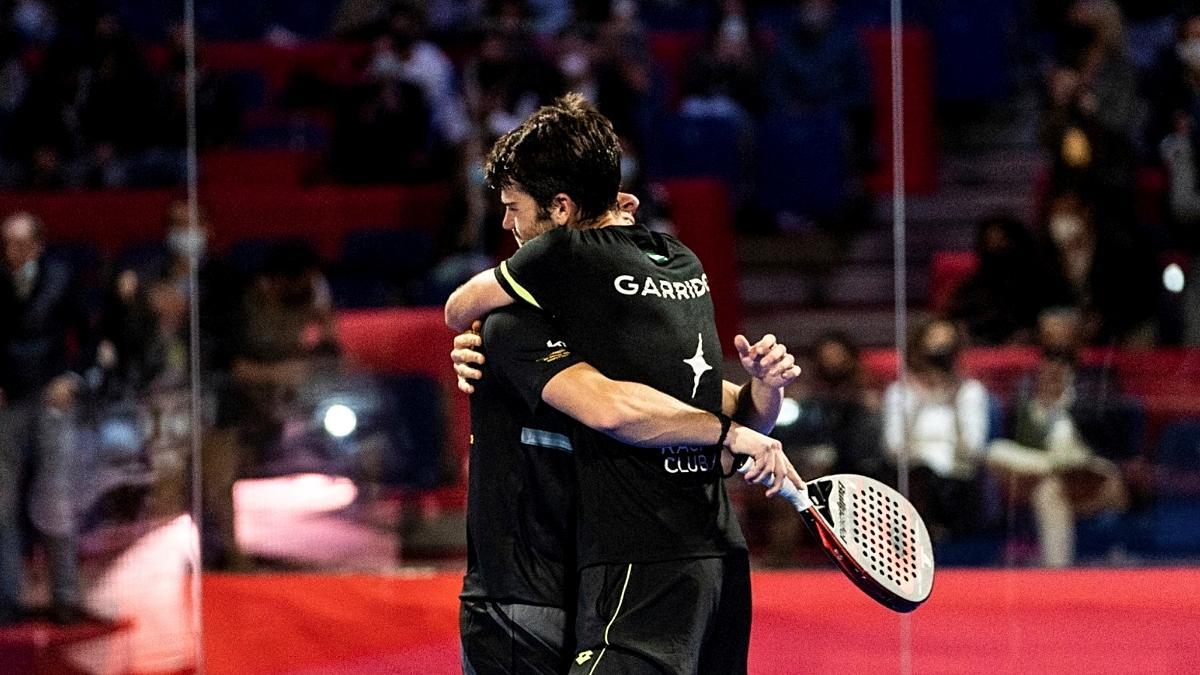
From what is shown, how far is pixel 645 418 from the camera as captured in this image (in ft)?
8.70

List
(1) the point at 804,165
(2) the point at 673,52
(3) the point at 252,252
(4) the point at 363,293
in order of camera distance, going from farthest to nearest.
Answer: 1. (2) the point at 673,52
2. (1) the point at 804,165
3. (3) the point at 252,252
4. (4) the point at 363,293

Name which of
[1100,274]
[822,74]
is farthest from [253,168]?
[1100,274]

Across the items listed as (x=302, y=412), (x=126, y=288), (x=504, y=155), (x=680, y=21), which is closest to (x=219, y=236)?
(x=126, y=288)

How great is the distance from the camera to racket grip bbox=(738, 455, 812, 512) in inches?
105

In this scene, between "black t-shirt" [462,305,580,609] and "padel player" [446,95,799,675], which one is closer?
"padel player" [446,95,799,675]

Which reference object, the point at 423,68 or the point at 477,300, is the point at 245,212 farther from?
the point at 477,300

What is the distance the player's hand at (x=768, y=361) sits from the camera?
2.70m

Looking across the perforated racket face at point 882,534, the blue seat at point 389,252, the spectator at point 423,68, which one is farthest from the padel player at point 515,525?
the spectator at point 423,68

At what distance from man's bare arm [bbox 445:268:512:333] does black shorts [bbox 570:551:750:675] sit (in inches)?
18.2

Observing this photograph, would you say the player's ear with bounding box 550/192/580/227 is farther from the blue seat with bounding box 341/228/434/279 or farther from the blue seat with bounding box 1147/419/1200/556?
the blue seat with bounding box 341/228/434/279

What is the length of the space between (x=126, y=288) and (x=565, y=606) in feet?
11.1

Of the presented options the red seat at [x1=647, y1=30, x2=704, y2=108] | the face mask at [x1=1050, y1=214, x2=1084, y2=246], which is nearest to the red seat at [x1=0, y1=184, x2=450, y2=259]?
the red seat at [x1=647, y1=30, x2=704, y2=108]

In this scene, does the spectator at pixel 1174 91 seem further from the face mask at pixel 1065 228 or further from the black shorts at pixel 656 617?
the black shorts at pixel 656 617

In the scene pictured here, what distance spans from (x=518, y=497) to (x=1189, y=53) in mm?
3793
